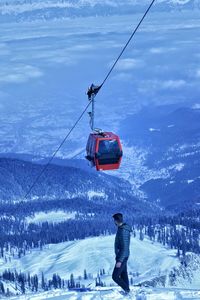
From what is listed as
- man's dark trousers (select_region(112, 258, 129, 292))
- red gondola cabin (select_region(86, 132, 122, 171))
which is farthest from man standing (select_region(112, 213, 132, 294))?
red gondola cabin (select_region(86, 132, 122, 171))

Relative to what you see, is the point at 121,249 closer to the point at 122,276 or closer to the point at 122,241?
the point at 122,241

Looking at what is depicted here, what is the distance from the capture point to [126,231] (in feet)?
124

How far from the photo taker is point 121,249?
1515 inches

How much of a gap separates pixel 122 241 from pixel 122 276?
2.96 metres

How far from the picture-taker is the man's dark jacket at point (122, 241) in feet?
124

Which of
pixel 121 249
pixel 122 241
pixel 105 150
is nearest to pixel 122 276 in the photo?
pixel 121 249

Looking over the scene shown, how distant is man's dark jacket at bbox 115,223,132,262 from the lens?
37875 millimetres

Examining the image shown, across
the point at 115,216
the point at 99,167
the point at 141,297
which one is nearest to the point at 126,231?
the point at 115,216

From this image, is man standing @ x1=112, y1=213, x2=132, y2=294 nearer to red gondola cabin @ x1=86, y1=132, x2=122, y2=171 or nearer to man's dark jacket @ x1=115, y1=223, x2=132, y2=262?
man's dark jacket @ x1=115, y1=223, x2=132, y2=262

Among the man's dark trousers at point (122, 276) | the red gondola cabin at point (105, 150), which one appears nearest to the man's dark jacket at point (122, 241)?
the man's dark trousers at point (122, 276)

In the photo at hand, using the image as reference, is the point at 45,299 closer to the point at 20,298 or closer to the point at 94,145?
the point at 20,298

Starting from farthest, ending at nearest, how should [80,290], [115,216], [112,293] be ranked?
[80,290], [112,293], [115,216]

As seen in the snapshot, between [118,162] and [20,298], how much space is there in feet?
48.8

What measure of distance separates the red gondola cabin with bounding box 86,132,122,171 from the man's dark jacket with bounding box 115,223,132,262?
13.1 meters
